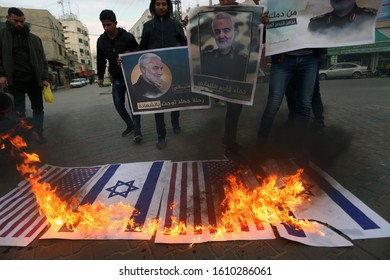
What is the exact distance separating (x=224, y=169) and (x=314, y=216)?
1.12 m

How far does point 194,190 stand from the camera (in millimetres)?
2514

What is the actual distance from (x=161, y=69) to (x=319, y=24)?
2.02 meters

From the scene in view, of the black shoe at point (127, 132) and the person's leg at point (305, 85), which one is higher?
the person's leg at point (305, 85)

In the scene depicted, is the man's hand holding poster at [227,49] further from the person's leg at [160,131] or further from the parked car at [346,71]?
the parked car at [346,71]

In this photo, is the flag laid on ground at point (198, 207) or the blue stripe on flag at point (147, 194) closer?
the flag laid on ground at point (198, 207)

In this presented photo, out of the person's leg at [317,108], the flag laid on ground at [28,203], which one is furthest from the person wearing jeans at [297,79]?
the flag laid on ground at [28,203]

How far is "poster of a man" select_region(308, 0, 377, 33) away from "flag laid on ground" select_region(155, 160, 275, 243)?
70.1 inches

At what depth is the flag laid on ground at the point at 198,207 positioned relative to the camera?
1853mm

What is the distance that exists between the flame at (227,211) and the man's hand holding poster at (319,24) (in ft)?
4.76

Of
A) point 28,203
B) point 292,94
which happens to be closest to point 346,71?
point 292,94

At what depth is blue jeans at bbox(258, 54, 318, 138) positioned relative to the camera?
9.50ft

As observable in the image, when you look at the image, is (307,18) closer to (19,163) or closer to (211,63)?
(211,63)

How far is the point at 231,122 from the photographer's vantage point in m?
3.51

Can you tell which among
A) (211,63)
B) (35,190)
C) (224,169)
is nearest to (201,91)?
(211,63)
